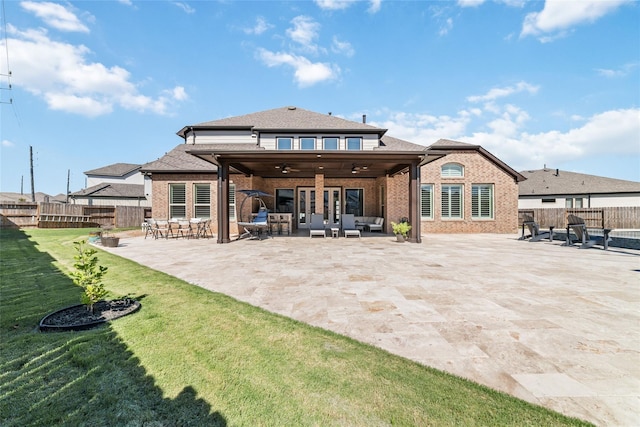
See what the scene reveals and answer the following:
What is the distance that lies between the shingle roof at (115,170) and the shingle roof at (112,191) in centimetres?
235

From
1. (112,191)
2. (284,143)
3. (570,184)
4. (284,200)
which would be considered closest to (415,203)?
(284,143)

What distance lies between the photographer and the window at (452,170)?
15930 millimetres

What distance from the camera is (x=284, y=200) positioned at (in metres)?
17.3

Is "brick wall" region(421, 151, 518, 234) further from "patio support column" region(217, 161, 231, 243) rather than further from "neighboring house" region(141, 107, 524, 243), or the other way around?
"patio support column" region(217, 161, 231, 243)

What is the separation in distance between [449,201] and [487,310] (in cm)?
1355

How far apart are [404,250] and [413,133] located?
2007 centimetres

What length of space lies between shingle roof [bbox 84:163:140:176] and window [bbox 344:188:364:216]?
3400 centimetres

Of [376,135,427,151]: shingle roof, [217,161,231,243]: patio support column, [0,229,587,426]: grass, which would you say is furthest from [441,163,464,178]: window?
[0,229,587,426]: grass

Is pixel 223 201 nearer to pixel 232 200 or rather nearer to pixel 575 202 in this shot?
pixel 232 200

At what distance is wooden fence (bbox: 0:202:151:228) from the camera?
18.1m

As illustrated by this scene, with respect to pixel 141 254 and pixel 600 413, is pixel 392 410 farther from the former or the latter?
pixel 141 254

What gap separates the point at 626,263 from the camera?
6.78 meters

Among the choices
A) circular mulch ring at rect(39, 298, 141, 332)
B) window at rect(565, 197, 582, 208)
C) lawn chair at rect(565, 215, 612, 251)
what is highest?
window at rect(565, 197, 582, 208)

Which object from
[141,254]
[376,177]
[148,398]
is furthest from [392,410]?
[376,177]
